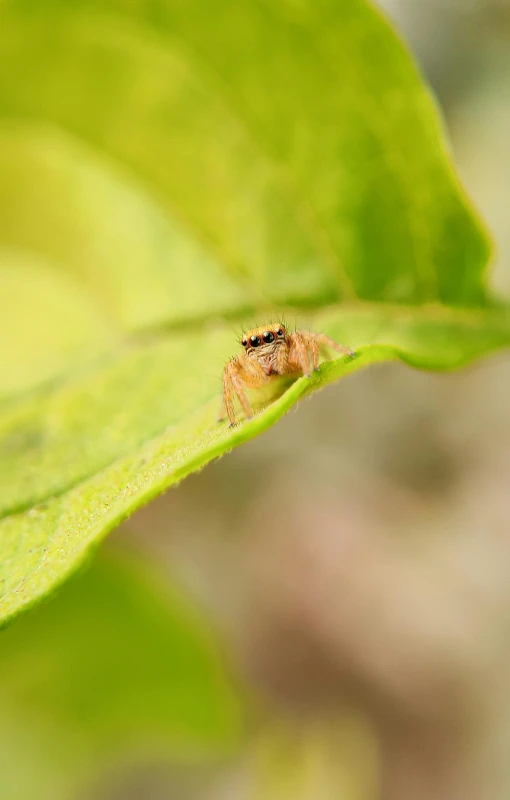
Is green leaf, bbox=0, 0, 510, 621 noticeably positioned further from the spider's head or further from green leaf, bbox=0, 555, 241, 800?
green leaf, bbox=0, 555, 241, 800

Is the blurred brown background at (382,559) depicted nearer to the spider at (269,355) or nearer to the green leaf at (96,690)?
the green leaf at (96,690)

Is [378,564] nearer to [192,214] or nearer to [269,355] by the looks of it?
[269,355]

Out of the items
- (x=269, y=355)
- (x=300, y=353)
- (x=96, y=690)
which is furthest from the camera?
(x=96, y=690)

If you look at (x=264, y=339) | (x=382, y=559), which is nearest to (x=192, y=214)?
(x=264, y=339)

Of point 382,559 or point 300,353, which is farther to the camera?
point 382,559

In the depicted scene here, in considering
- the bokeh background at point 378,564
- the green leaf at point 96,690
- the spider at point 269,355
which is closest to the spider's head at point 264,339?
the spider at point 269,355

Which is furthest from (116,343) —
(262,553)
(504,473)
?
(262,553)
